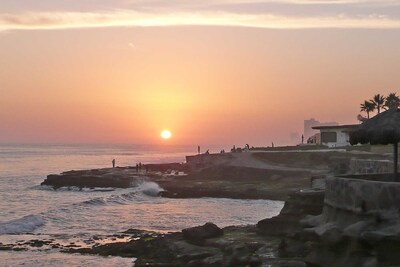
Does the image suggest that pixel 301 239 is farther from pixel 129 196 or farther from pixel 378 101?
pixel 378 101

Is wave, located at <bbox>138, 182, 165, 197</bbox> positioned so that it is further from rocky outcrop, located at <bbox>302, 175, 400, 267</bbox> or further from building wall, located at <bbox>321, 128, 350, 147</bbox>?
rocky outcrop, located at <bbox>302, 175, 400, 267</bbox>

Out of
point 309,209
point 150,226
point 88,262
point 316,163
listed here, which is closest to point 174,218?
point 150,226

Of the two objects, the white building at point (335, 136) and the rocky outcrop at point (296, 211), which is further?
the white building at point (335, 136)

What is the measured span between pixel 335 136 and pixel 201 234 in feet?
189

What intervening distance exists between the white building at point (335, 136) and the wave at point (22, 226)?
4856 centimetres

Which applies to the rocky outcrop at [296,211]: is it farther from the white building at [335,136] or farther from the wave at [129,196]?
the white building at [335,136]

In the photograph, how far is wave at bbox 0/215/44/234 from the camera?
39.9 m

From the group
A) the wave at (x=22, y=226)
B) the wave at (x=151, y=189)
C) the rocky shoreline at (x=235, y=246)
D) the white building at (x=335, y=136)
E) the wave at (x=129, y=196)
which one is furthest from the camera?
the white building at (x=335, y=136)

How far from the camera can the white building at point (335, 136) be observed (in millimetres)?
79875

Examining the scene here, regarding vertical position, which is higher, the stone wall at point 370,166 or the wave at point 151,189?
the stone wall at point 370,166

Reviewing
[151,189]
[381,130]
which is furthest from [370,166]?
[151,189]

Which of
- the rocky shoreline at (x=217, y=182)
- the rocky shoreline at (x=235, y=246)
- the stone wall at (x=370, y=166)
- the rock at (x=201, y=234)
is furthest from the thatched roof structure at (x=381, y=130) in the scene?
the rocky shoreline at (x=217, y=182)

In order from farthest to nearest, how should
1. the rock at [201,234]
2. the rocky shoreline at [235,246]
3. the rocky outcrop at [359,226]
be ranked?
the rock at [201,234]
the rocky shoreline at [235,246]
the rocky outcrop at [359,226]

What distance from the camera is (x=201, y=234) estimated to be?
93.1 feet
